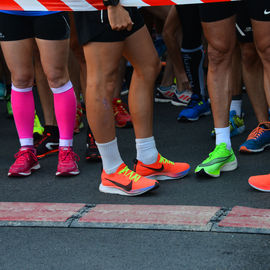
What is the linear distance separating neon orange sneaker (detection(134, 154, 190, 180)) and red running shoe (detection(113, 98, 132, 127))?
1.67 metres

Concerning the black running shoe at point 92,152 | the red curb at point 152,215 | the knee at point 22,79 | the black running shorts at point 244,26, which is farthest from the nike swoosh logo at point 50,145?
the black running shorts at point 244,26

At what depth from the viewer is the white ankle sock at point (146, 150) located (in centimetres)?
363

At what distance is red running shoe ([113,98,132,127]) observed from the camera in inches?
212

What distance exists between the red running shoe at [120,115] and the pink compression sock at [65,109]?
1334mm

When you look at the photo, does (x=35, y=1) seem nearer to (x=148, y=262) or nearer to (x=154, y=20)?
(x=148, y=262)

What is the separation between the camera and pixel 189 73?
5859 millimetres

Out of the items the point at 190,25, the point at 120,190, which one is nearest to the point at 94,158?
the point at 120,190

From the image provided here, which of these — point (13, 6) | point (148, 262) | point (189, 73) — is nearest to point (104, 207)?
point (148, 262)

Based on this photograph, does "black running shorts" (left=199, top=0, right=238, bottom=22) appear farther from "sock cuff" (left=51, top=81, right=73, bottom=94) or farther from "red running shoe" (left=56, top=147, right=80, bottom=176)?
"red running shoe" (left=56, top=147, right=80, bottom=176)

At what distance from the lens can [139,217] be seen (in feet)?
9.99

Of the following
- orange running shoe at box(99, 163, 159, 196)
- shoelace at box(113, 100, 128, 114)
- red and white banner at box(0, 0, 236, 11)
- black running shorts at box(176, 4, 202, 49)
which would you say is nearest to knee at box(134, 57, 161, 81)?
red and white banner at box(0, 0, 236, 11)

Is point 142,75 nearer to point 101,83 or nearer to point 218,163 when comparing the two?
point 101,83

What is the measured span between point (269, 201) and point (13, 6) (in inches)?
72.4

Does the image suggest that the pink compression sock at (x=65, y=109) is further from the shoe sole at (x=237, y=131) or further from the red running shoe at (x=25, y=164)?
the shoe sole at (x=237, y=131)
